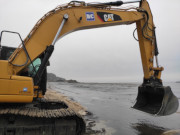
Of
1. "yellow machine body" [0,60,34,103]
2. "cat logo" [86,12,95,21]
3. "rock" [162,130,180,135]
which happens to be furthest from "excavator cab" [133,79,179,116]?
"yellow machine body" [0,60,34,103]

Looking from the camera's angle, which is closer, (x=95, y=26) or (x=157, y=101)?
(x=95, y=26)

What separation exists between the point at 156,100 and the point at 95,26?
3507 mm

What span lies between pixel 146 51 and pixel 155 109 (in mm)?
2088

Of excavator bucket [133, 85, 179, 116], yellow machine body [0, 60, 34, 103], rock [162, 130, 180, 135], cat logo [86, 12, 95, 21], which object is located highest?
cat logo [86, 12, 95, 21]

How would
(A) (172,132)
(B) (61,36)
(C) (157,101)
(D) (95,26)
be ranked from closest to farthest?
(B) (61,36), (D) (95,26), (A) (172,132), (C) (157,101)

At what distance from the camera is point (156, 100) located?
6.33 m

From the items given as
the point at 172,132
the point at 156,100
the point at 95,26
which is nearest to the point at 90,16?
the point at 95,26

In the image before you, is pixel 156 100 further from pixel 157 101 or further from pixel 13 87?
pixel 13 87

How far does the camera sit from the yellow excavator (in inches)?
163

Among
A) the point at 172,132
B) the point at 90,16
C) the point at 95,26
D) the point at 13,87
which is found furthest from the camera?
the point at 172,132

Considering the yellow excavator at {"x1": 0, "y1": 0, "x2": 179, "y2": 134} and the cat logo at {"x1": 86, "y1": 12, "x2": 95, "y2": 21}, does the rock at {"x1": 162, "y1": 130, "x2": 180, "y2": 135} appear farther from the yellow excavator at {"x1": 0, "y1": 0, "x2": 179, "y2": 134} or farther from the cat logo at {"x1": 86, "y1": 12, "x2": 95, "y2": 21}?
the cat logo at {"x1": 86, "y1": 12, "x2": 95, "y2": 21}

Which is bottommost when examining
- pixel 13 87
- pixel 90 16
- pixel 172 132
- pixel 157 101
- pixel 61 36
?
pixel 172 132

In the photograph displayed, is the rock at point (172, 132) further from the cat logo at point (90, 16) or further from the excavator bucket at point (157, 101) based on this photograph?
the cat logo at point (90, 16)

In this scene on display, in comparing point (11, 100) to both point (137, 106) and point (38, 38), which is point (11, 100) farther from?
point (137, 106)
